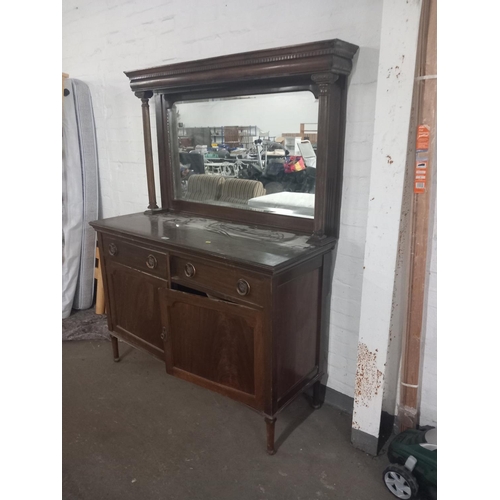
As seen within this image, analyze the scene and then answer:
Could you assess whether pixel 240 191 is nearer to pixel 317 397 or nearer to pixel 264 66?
pixel 264 66

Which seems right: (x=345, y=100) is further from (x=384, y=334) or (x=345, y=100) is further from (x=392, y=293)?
(x=384, y=334)

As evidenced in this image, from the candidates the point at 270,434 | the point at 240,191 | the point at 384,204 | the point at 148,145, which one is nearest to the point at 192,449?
the point at 270,434

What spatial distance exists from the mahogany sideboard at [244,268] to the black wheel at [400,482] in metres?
0.50

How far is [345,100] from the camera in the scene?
1.75m

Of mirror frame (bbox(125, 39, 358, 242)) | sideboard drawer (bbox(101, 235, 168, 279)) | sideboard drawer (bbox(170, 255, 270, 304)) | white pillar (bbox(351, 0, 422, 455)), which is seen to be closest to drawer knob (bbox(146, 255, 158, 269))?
sideboard drawer (bbox(101, 235, 168, 279))

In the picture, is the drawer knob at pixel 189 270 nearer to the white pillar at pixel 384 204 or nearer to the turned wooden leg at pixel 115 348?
the white pillar at pixel 384 204

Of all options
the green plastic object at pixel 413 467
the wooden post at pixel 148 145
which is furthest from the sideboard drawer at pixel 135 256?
the green plastic object at pixel 413 467

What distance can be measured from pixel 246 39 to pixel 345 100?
24.0 inches

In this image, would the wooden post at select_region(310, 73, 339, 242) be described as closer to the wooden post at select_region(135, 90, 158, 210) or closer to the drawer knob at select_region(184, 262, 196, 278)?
the drawer knob at select_region(184, 262, 196, 278)

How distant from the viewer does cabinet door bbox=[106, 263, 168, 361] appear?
215 centimetres

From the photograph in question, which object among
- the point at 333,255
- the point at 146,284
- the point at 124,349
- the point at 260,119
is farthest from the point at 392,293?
the point at 124,349

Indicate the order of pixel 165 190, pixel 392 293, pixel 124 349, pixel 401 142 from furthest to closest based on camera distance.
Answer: pixel 124 349, pixel 165 190, pixel 392 293, pixel 401 142

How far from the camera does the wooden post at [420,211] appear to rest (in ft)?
4.88

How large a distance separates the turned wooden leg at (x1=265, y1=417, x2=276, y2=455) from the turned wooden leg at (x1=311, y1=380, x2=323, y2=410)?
376 mm
